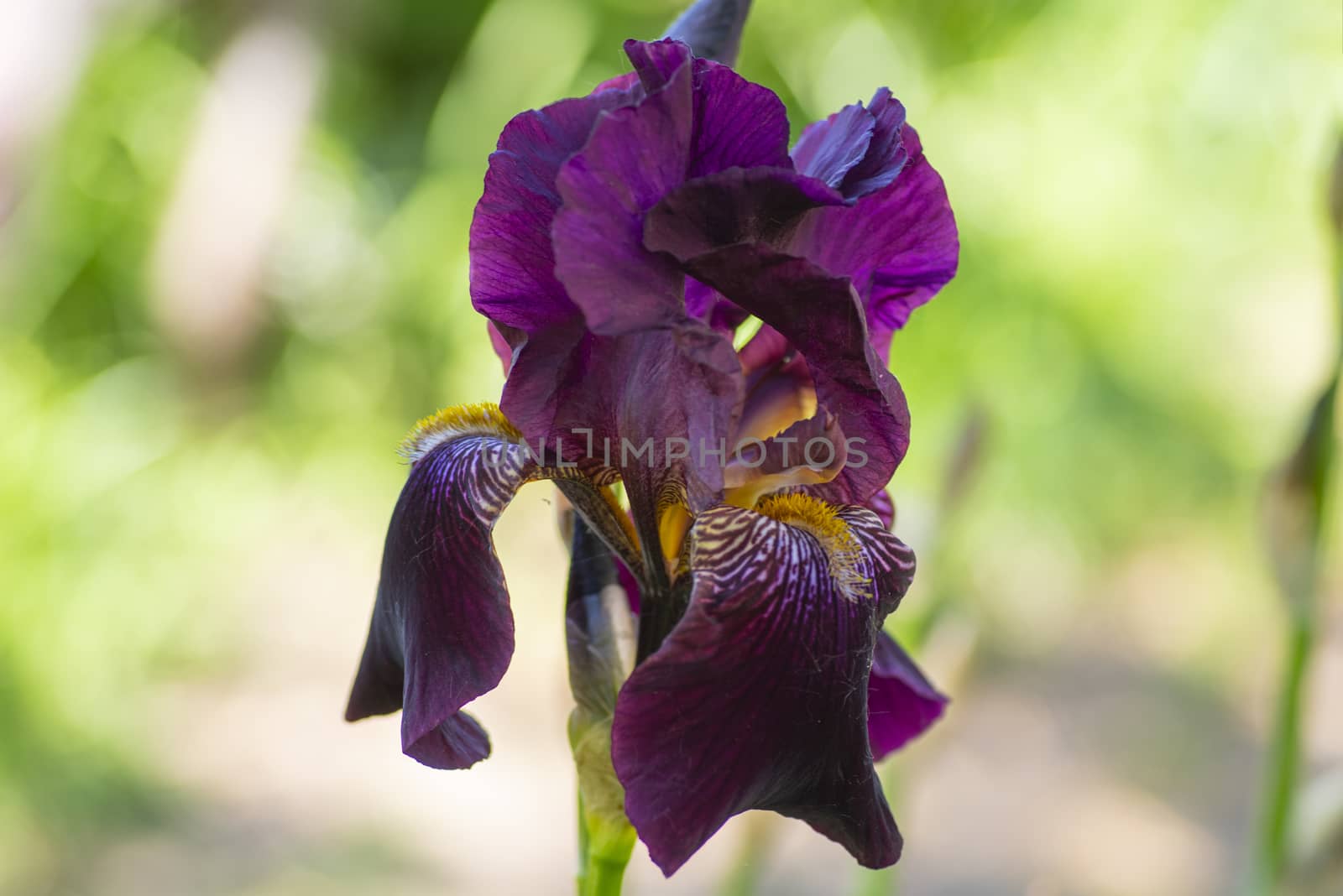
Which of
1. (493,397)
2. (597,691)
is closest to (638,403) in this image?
(597,691)

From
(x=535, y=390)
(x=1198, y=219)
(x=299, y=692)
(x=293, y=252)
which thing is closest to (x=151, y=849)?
(x=299, y=692)

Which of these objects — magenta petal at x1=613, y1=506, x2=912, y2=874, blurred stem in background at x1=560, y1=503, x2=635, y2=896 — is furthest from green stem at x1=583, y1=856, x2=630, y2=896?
magenta petal at x1=613, y1=506, x2=912, y2=874

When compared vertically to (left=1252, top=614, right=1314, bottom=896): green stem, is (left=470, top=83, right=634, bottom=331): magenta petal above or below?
above

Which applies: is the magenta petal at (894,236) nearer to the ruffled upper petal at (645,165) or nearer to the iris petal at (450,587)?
the ruffled upper petal at (645,165)

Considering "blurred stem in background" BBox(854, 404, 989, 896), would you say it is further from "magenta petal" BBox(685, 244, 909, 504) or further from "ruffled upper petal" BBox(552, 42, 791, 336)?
"ruffled upper petal" BBox(552, 42, 791, 336)

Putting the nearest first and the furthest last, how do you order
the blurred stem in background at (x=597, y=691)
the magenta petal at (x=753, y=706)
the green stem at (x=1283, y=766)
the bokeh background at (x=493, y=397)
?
the magenta petal at (x=753, y=706)
the blurred stem in background at (x=597, y=691)
the green stem at (x=1283, y=766)
the bokeh background at (x=493, y=397)

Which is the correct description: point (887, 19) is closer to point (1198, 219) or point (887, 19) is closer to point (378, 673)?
point (1198, 219)

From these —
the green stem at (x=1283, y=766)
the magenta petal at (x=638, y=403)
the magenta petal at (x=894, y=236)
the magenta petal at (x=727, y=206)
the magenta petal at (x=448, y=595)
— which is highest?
the magenta petal at (x=894, y=236)

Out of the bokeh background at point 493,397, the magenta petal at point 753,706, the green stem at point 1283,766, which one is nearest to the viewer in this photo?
the magenta petal at point 753,706

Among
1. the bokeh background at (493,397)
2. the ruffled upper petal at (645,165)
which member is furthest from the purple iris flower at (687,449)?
the bokeh background at (493,397)
